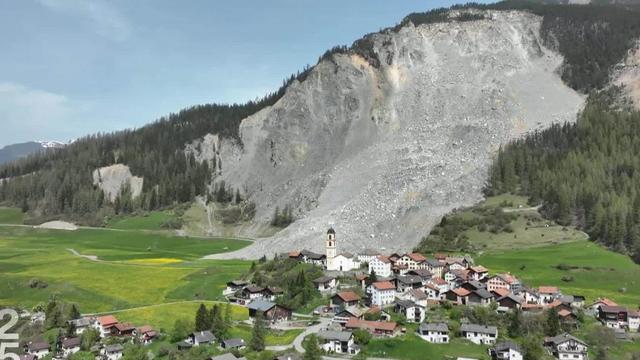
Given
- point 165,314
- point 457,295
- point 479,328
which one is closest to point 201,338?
point 165,314

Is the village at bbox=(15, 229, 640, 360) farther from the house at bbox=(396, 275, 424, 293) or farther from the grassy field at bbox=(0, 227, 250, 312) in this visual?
the grassy field at bbox=(0, 227, 250, 312)

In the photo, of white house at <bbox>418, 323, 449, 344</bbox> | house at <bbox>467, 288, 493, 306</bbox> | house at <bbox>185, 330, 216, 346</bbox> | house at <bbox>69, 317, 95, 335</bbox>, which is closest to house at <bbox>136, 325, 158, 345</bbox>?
house at <bbox>185, 330, 216, 346</bbox>

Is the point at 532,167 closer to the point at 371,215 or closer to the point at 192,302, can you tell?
the point at 371,215

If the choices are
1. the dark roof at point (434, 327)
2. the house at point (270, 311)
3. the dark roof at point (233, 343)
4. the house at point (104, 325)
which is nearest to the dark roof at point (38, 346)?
the house at point (104, 325)

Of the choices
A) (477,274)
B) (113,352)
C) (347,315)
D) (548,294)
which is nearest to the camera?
(113,352)

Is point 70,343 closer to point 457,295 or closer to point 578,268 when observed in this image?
point 457,295

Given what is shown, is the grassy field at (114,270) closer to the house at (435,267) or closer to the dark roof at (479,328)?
the house at (435,267)
